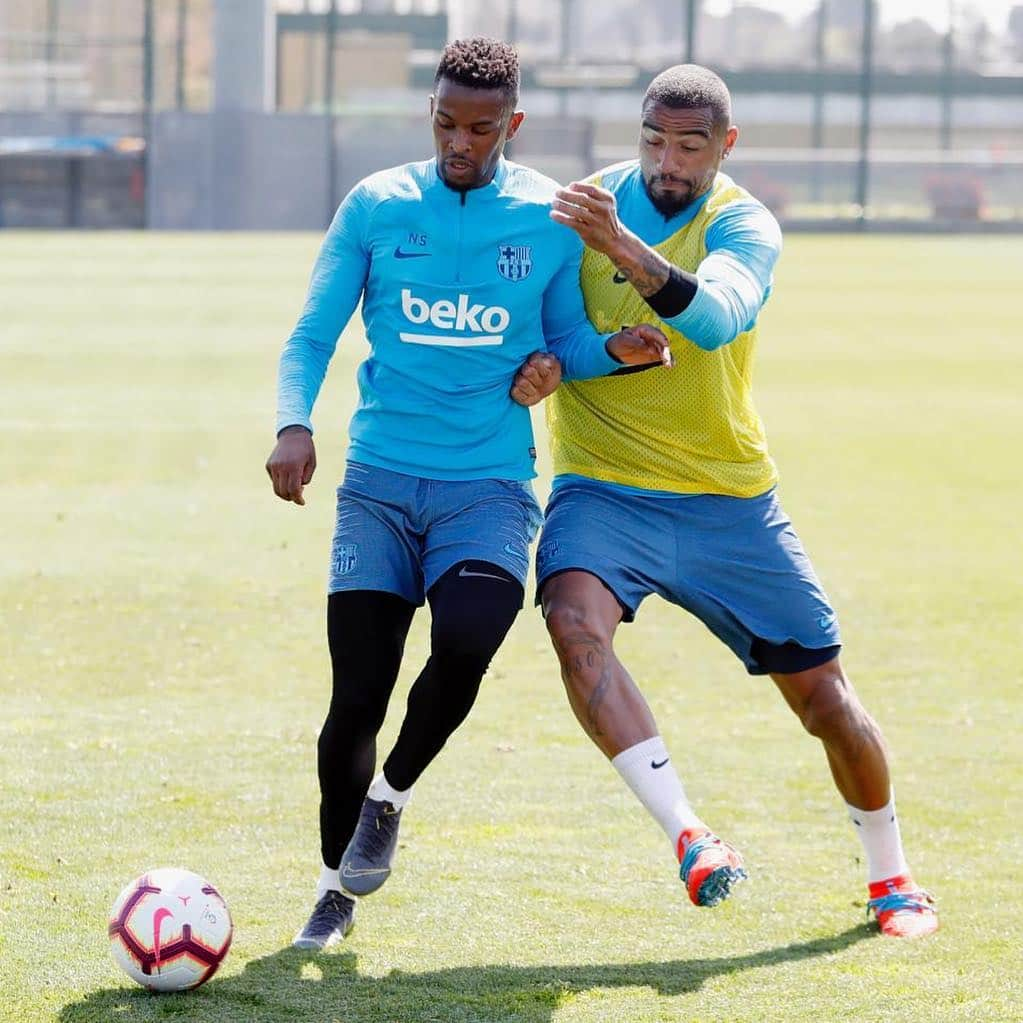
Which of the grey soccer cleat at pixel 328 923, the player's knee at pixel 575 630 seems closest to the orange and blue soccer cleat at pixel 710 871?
the player's knee at pixel 575 630

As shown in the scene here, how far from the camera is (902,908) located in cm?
506

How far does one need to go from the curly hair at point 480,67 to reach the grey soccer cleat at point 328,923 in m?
2.05

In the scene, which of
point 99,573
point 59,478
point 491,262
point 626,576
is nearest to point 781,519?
point 626,576

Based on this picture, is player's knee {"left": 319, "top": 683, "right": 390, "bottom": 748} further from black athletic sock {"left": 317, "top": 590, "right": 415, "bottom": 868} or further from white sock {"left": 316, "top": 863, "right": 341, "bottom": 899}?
white sock {"left": 316, "top": 863, "right": 341, "bottom": 899}

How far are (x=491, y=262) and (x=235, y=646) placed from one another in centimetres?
A: 393

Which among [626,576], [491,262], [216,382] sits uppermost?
[491,262]

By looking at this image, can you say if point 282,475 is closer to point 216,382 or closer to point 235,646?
point 235,646

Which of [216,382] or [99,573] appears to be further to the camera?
[216,382]

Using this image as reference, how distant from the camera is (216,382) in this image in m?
18.7

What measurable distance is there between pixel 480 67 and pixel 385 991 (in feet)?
7.29

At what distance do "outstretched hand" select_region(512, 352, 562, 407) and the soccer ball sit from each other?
1446mm

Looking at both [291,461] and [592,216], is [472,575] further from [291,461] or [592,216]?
[592,216]

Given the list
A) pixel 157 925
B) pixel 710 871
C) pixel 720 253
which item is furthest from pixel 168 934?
pixel 720 253

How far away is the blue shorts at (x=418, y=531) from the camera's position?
15.6 feet
